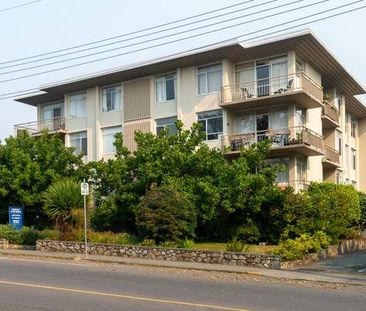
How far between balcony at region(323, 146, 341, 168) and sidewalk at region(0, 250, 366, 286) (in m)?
20.1

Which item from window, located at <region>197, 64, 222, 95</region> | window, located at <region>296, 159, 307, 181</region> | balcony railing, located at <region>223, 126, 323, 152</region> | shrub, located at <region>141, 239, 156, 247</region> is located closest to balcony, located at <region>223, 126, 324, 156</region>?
balcony railing, located at <region>223, 126, 323, 152</region>

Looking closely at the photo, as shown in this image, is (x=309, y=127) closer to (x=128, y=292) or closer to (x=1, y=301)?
(x=128, y=292)

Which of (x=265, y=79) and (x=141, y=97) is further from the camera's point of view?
(x=141, y=97)

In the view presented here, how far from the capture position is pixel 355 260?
20609 millimetres

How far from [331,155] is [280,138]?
816 centimetres

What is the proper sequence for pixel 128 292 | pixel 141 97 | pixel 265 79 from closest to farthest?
pixel 128 292 → pixel 265 79 → pixel 141 97

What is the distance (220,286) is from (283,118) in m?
20.6

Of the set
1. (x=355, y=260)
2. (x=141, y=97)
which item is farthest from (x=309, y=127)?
(x=355, y=260)

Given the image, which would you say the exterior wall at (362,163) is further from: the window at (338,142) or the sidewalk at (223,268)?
the sidewalk at (223,268)

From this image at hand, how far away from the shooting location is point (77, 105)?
134 ft

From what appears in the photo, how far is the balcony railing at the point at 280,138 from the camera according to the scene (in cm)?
3138

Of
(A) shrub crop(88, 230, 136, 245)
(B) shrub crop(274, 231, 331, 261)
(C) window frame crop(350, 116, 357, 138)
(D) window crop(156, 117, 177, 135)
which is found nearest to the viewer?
(B) shrub crop(274, 231, 331, 261)

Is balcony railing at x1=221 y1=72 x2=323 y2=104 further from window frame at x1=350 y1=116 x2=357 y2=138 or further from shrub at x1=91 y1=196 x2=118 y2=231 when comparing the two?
window frame at x1=350 y1=116 x2=357 y2=138

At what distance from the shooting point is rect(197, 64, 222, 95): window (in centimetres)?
3388
